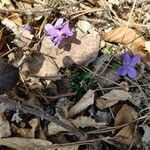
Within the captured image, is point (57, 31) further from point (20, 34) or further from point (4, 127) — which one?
point (4, 127)

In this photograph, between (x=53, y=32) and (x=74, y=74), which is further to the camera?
(x=53, y=32)

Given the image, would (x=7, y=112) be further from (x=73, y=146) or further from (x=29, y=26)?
(x=29, y=26)

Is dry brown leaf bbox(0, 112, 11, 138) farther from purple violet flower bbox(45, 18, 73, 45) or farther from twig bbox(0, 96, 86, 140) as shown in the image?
purple violet flower bbox(45, 18, 73, 45)

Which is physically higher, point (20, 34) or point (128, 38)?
point (20, 34)

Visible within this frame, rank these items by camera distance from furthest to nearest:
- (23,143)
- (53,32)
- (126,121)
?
(53,32)
(126,121)
(23,143)

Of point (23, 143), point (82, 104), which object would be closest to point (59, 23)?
point (82, 104)

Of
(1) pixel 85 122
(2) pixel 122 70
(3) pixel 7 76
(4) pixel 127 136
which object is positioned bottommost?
(4) pixel 127 136

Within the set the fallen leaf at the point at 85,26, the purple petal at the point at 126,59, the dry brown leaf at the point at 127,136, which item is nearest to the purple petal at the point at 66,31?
the fallen leaf at the point at 85,26
